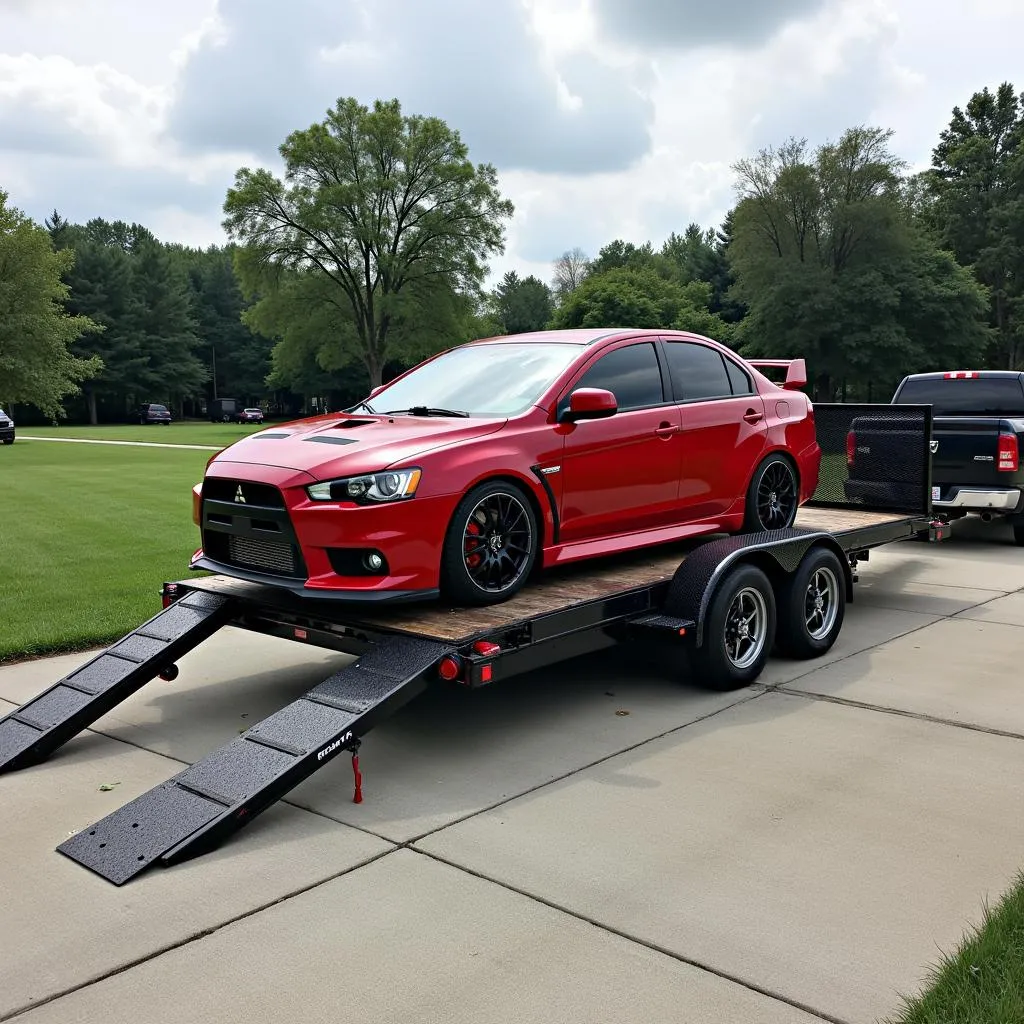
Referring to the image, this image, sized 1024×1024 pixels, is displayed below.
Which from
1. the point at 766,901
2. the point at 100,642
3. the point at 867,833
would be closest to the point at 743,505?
the point at 867,833

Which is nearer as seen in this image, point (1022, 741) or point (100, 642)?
point (1022, 741)

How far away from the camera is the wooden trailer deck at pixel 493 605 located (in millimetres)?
5180

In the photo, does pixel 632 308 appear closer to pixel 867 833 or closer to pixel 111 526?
pixel 111 526

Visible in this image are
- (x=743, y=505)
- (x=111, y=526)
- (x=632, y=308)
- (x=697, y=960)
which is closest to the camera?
(x=697, y=960)

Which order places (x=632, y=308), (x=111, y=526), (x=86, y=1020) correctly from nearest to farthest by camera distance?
(x=86, y=1020) < (x=111, y=526) < (x=632, y=308)

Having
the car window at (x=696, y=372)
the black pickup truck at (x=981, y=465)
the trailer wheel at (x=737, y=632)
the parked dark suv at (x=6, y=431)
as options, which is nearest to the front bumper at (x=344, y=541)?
the trailer wheel at (x=737, y=632)

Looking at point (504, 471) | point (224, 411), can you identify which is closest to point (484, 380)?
point (504, 471)

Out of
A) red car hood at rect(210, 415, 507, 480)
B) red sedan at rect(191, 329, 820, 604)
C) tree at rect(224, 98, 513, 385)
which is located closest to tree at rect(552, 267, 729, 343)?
tree at rect(224, 98, 513, 385)

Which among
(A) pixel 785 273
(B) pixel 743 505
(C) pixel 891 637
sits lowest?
(C) pixel 891 637

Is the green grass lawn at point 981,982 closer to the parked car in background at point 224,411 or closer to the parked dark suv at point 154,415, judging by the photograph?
the parked dark suv at point 154,415

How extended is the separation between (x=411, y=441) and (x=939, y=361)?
31352 mm

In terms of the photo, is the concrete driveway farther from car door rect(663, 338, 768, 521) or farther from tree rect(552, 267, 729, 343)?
tree rect(552, 267, 729, 343)

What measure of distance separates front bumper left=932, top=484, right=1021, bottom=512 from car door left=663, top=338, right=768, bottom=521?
5.07 metres

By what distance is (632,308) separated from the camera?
57500 millimetres
